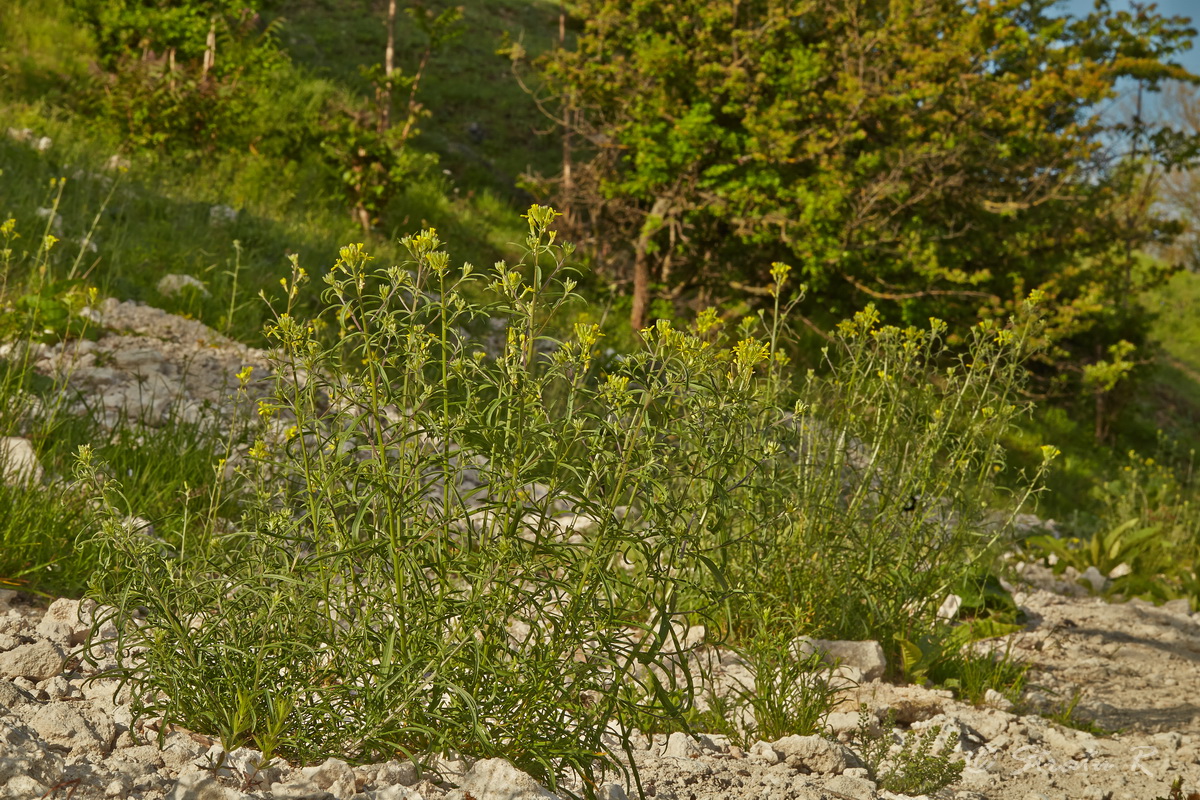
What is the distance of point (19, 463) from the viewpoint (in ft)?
11.5

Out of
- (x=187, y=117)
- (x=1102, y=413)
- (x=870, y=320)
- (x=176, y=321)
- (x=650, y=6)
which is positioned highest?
(x=650, y=6)

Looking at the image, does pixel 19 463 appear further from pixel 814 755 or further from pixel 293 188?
pixel 293 188

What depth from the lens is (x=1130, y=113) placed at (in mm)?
12523

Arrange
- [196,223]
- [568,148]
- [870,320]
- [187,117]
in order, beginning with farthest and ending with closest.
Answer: [568,148] < [187,117] < [196,223] < [870,320]

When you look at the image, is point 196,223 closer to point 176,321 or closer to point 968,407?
point 176,321

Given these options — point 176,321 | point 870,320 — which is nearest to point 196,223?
point 176,321

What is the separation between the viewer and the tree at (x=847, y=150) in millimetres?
8977

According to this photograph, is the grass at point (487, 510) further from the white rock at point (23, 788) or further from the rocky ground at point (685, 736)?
the white rock at point (23, 788)

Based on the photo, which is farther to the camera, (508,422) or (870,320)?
(870,320)

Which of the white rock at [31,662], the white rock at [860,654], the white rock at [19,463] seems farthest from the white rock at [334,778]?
the white rock at [860,654]

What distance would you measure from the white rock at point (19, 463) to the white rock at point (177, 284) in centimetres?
260

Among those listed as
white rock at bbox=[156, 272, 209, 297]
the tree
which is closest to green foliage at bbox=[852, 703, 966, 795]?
white rock at bbox=[156, 272, 209, 297]

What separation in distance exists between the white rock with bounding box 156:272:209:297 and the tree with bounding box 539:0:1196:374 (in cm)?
430

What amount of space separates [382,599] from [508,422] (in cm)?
49
